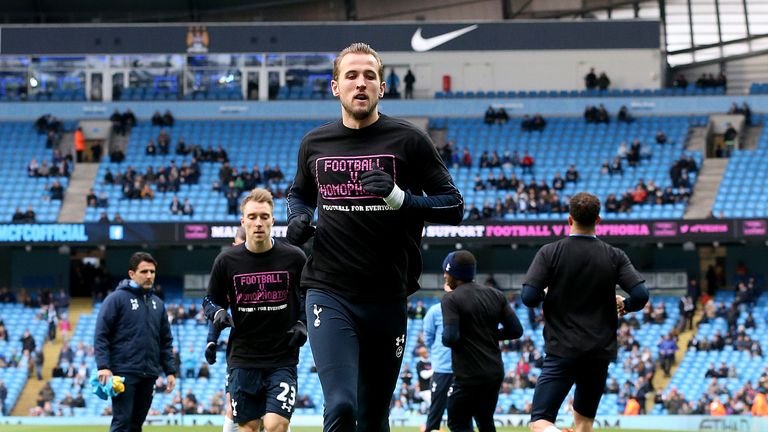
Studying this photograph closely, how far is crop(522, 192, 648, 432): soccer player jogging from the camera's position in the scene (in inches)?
360

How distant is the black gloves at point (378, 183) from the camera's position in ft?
21.2

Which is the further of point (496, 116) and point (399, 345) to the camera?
point (496, 116)

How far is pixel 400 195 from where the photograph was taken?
6.57m

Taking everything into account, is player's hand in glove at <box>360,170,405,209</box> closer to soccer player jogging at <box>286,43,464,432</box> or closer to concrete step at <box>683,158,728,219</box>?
soccer player jogging at <box>286,43,464,432</box>

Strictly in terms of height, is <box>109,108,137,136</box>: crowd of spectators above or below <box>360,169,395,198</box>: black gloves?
above

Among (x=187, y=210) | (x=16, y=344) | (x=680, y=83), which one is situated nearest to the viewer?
(x=16, y=344)

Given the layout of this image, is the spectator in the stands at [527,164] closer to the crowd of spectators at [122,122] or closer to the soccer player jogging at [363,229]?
the crowd of spectators at [122,122]

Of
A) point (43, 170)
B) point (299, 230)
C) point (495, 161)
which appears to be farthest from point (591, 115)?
point (299, 230)

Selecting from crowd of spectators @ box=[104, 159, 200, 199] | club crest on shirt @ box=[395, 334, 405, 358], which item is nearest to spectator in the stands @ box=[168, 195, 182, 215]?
crowd of spectators @ box=[104, 159, 200, 199]

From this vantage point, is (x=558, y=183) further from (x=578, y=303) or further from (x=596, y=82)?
(x=578, y=303)

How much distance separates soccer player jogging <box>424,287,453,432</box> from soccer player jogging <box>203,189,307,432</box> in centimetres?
333

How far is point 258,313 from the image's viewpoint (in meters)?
10.1

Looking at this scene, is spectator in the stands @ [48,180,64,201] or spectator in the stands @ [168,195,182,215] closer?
spectator in the stands @ [168,195,182,215]

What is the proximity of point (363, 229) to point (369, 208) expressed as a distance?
122 mm
